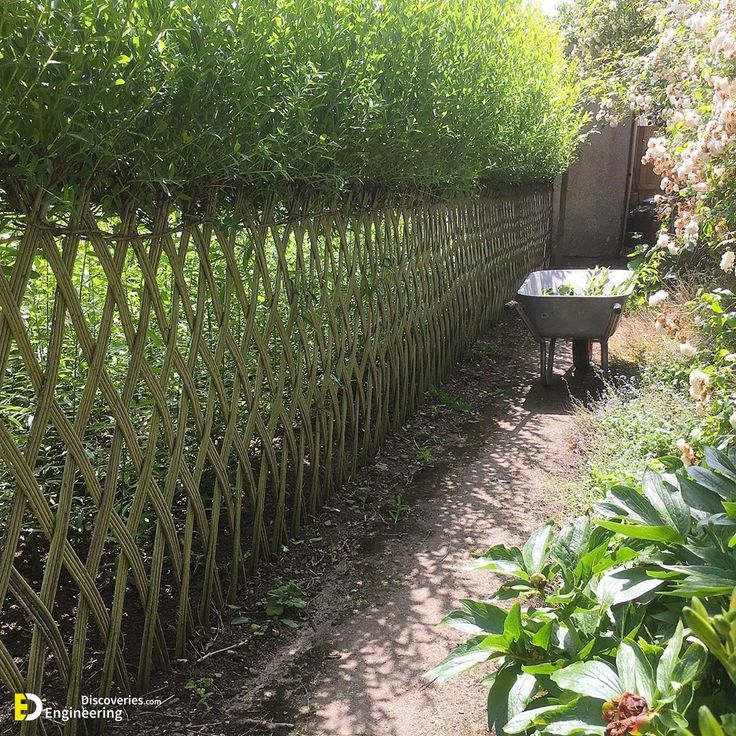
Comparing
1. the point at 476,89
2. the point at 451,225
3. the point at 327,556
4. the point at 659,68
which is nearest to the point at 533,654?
the point at 327,556

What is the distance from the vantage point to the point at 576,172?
13.3m

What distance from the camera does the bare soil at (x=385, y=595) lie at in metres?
2.43

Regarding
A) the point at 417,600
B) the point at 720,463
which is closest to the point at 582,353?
the point at 417,600

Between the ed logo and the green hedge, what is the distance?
A: 1375 millimetres

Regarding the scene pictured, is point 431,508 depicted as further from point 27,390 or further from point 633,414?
point 27,390

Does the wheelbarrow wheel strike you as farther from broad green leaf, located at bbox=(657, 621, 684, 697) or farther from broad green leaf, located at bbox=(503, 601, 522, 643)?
broad green leaf, located at bbox=(657, 621, 684, 697)

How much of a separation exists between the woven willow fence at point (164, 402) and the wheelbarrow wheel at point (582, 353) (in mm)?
1988

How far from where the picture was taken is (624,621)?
5.13ft

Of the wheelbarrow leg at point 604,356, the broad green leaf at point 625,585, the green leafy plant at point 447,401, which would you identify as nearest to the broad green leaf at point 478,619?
the broad green leaf at point 625,585

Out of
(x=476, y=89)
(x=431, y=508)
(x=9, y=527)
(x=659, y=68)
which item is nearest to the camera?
(x=9, y=527)

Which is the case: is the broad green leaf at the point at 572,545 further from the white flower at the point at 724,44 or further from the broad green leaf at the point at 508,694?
the white flower at the point at 724,44

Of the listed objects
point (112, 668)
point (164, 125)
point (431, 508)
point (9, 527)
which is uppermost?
point (164, 125)

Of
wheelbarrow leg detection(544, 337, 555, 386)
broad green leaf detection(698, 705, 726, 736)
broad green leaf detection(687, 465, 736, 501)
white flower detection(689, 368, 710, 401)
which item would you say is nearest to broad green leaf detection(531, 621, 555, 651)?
broad green leaf detection(687, 465, 736, 501)

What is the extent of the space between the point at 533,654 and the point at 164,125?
162cm
